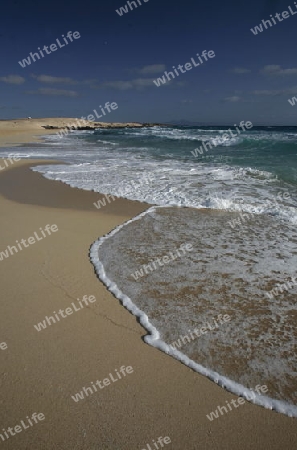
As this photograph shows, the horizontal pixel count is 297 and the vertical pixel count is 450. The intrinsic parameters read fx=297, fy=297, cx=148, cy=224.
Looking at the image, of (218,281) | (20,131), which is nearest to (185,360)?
(218,281)

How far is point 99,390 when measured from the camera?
7.87 feet

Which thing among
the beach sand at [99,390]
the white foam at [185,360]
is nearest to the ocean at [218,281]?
the white foam at [185,360]

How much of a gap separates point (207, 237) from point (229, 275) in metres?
1.36

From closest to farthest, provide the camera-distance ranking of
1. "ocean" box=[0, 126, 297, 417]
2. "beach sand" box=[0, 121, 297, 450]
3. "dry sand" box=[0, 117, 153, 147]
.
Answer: "beach sand" box=[0, 121, 297, 450] → "ocean" box=[0, 126, 297, 417] → "dry sand" box=[0, 117, 153, 147]

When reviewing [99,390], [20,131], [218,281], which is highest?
[20,131]

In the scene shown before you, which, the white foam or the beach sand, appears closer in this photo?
the beach sand

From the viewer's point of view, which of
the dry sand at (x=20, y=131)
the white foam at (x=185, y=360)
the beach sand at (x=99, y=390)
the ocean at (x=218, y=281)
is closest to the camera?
the beach sand at (x=99, y=390)

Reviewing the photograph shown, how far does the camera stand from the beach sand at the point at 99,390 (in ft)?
6.87

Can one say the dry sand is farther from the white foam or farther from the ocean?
the white foam

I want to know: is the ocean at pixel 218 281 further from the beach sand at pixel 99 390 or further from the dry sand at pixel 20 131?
the dry sand at pixel 20 131

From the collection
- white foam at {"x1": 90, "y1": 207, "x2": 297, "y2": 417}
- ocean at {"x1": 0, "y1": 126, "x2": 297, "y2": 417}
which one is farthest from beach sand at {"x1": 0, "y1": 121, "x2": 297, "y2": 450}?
ocean at {"x1": 0, "y1": 126, "x2": 297, "y2": 417}

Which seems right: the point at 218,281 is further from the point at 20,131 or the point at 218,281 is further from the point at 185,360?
the point at 20,131

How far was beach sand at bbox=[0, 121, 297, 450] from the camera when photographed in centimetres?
209

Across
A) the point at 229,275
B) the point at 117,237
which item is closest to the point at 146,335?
the point at 229,275
